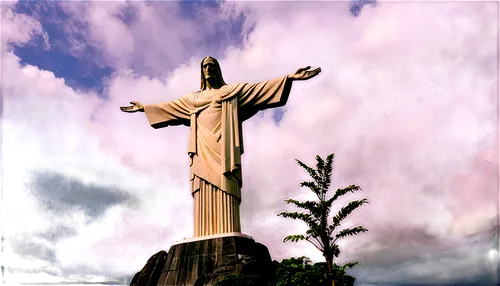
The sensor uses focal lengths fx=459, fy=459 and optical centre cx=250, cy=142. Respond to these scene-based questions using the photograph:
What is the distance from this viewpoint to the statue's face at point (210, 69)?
1344 centimetres

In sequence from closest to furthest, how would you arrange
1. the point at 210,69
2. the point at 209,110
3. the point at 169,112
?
1. the point at 209,110
2. the point at 210,69
3. the point at 169,112

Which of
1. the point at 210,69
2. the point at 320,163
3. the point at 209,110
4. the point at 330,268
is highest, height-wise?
the point at 210,69

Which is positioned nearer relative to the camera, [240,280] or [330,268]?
[240,280]

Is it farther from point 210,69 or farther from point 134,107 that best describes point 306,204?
point 134,107

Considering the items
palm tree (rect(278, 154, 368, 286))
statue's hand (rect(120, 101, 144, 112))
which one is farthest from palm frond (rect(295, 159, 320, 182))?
statue's hand (rect(120, 101, 144, 112))

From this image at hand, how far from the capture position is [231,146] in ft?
41.0

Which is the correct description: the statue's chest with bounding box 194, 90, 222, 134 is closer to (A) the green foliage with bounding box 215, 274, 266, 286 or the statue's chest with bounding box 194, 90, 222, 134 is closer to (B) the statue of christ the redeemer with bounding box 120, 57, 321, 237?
(B) the statue of christ the redeemer with bounding box 120, 57, 321, 237

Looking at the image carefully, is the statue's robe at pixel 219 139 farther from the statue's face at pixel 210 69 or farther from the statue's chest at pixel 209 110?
the statue's face at pixel 210 69

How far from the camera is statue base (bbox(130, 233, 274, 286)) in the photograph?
10508 mm

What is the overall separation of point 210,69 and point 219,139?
7.28ft

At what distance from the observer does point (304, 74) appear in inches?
491

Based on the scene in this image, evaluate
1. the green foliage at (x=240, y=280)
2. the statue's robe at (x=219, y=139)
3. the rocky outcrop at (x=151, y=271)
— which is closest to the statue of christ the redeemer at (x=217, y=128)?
the statue's robe at (x=219, y=139)

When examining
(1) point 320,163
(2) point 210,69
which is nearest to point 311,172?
(1) point 320,163

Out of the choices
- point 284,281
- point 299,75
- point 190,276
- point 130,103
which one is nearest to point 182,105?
point 130,103
